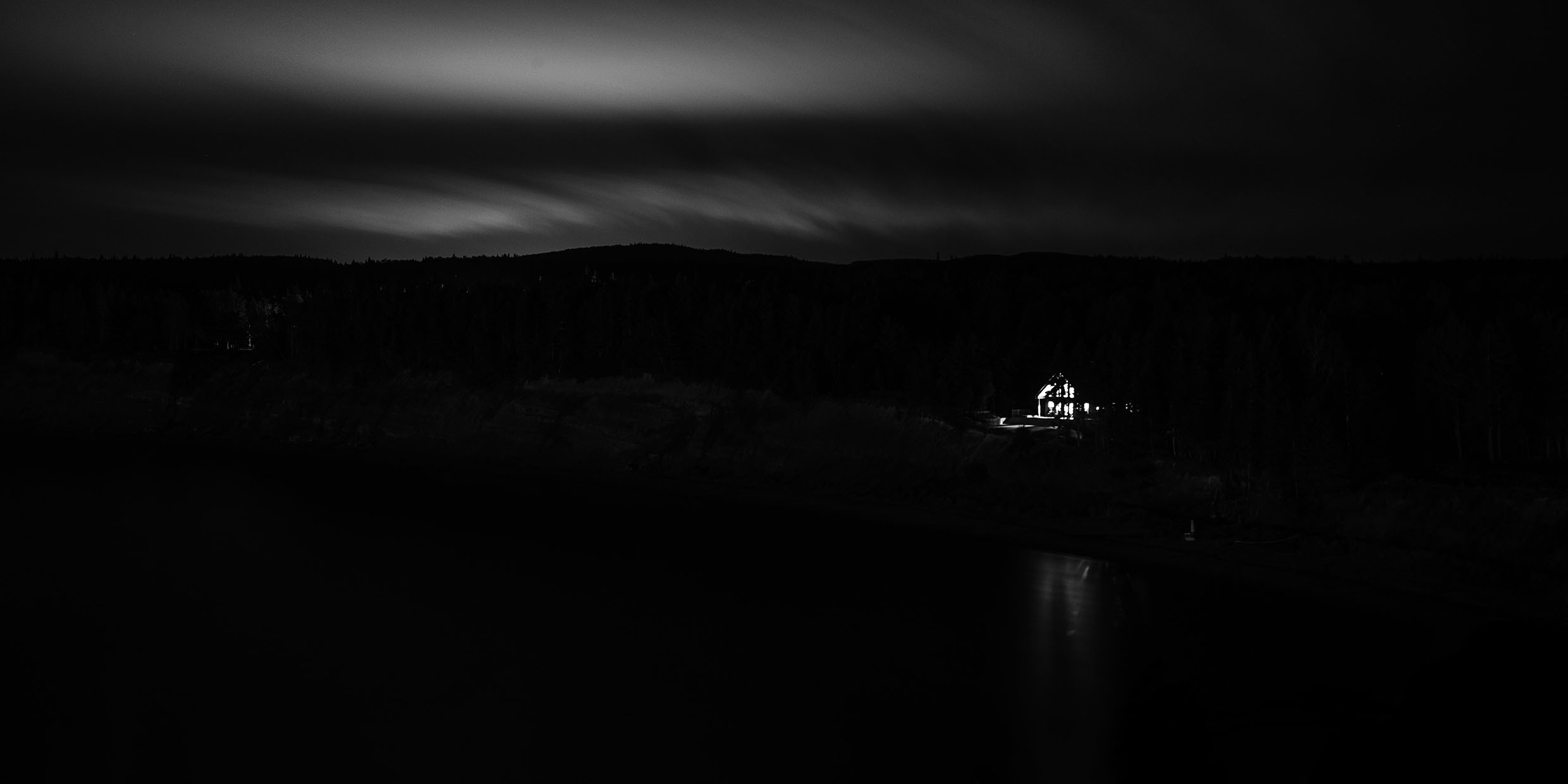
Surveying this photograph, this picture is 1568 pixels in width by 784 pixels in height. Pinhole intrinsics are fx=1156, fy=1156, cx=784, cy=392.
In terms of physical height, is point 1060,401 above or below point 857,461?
above

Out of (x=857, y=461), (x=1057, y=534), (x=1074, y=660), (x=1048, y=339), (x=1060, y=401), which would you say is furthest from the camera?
(x=1048, y=339)

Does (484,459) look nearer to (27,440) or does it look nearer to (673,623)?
(27,440)

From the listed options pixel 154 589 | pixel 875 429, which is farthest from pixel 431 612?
pixel 875 429

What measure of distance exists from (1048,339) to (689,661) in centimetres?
4671

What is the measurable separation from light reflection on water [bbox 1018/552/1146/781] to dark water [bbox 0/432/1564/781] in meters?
0.11

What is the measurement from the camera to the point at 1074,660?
27.1 m

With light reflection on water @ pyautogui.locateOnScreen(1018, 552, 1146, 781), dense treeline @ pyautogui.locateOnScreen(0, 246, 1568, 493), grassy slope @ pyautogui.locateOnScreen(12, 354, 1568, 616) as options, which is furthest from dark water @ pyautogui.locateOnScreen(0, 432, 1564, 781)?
dense treeline @ pyautogui.locateOnScreen(0, 246, 1568, 493)

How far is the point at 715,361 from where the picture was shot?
225 feet

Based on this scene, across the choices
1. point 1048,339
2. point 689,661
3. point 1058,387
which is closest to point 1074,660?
point 689,661

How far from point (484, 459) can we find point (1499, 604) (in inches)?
2116

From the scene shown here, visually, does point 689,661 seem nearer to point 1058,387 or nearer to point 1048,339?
point 1058,387

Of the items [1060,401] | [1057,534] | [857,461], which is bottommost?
[1057,534]

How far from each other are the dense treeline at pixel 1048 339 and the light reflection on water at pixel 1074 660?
31.8 feet

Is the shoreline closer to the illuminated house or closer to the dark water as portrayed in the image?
the dark water
